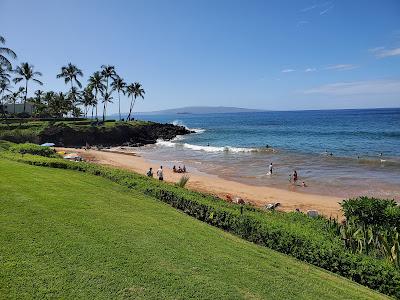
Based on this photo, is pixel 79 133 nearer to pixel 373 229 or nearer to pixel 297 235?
pixel 297 235

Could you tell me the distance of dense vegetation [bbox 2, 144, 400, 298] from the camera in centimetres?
1002

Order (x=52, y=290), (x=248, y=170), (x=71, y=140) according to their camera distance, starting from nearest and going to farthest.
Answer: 1. (x=52, y=290)
2. (x=248, y=170)
3. (x=71, y=140)

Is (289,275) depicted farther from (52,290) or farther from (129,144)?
(129,144)

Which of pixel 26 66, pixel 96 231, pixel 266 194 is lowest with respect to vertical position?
pixel 266 194

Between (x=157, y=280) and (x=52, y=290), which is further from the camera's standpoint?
(x=157, y=280)

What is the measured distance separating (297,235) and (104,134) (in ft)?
188

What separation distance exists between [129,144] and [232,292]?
59.4 m

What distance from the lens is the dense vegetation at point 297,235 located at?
1002 centimetres

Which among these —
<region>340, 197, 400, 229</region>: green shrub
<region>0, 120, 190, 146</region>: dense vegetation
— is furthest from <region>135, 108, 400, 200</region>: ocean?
<region>340, 197, 400, 229</region>: green shrub

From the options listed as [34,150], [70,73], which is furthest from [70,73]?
[34,150]

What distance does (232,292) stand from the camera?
8.27 m

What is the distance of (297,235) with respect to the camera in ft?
38.0

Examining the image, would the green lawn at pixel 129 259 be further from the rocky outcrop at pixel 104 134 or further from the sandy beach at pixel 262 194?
the rocky outcrop at pixel 104 134

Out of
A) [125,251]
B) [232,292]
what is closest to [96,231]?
[125,251]
